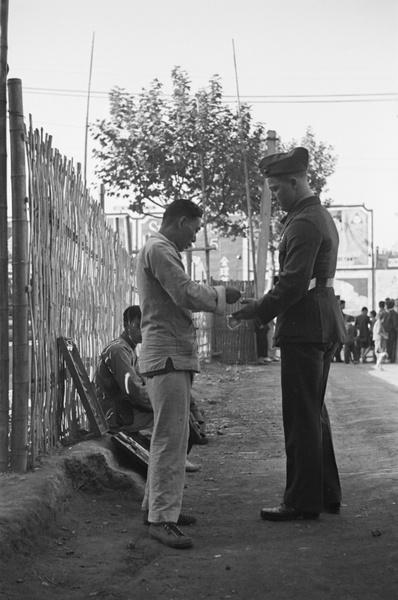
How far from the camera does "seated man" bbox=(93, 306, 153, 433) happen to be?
20.3 feet

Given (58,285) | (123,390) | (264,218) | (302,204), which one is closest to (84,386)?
(123,390)

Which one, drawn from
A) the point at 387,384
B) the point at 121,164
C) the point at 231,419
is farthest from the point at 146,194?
the point at 231,419

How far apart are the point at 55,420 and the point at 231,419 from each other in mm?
4215

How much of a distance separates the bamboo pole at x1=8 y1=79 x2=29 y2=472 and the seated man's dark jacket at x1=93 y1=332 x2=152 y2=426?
4.37ft

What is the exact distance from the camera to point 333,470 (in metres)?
4.87

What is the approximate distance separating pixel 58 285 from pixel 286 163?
68.5 inches

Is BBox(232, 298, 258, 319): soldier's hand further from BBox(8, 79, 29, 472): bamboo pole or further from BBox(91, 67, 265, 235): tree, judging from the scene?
BBox(91, 67, 265, 235): tree

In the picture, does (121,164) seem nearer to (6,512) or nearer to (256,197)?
(256,197)

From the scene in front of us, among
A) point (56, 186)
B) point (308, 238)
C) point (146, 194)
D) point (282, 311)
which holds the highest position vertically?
point (146, 194)

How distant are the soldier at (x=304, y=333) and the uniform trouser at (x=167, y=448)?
0.60 meters

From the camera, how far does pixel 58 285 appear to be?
18.6 feet

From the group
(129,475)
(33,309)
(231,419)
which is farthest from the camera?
(231,419)

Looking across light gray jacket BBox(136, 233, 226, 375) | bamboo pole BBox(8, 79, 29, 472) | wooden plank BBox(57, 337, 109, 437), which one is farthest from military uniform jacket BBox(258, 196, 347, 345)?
wooden plank BBox(57, 337, 109, 437)

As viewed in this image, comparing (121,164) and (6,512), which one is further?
(121,164)
